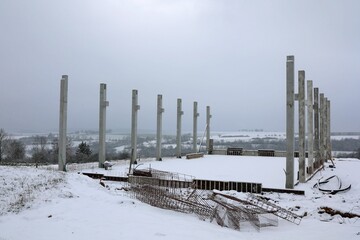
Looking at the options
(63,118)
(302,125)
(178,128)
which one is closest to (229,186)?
(302,125)

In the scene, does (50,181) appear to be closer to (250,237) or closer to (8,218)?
(8,218)

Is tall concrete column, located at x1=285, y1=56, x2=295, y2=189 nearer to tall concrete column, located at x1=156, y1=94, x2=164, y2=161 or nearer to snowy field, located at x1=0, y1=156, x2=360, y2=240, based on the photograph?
snowy field, located at x1=0, y1=156, x2=360, y2=240

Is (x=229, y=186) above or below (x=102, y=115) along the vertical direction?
below

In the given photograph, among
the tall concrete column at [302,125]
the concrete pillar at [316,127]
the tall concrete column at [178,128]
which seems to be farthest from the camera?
the tall concrete column at [178,128]

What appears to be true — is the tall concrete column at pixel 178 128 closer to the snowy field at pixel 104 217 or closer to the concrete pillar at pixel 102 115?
the concrete pillar at pixel 102 115

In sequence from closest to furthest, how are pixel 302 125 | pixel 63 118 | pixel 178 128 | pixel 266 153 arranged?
pixel 302 125 < pixel 63 118 < pixel 178 128 < pixel 266 153

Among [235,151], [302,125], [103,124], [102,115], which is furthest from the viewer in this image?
[235,151]

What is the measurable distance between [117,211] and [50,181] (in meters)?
3.61

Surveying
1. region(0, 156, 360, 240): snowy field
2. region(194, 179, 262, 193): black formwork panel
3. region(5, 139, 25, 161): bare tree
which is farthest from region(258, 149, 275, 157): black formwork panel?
region(5, 139, 25, 161): bare tree

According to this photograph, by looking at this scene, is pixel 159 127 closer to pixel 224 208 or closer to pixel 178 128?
pixel 178 128

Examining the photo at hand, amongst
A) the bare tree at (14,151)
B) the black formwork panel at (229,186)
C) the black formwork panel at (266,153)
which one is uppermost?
the black formwork panel at (229,186)

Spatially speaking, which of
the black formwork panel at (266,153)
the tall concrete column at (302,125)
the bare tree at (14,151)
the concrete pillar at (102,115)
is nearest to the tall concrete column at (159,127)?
the concrete pillar at (102,115)

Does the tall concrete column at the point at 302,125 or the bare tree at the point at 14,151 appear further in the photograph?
the bare tree at the point at 14,151

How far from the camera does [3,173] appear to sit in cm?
1131
